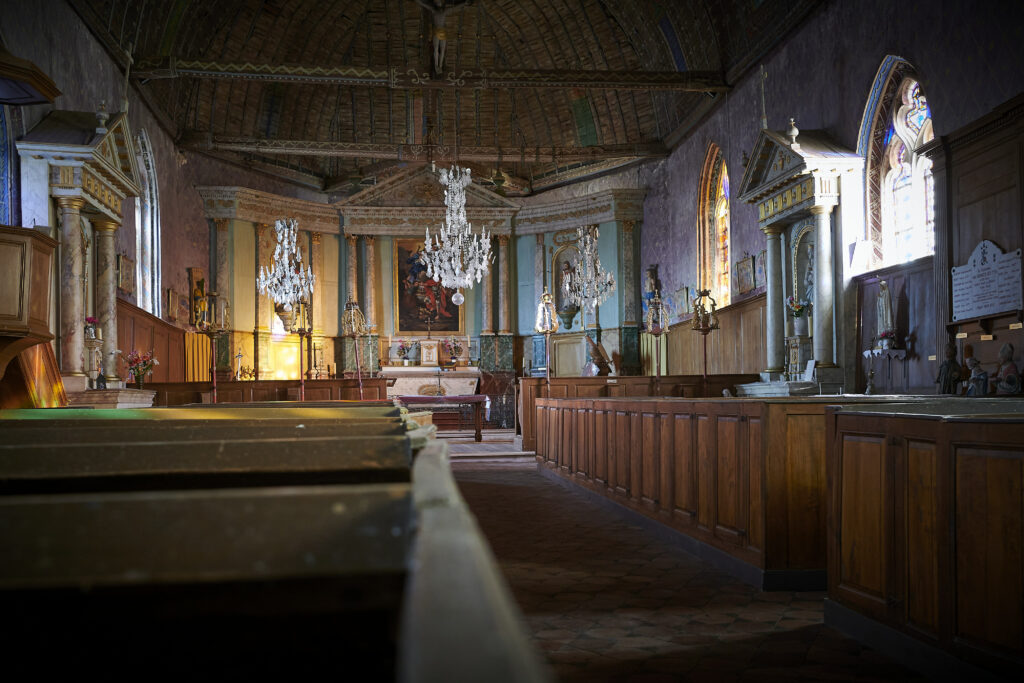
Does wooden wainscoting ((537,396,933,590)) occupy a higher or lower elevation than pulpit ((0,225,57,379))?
lower

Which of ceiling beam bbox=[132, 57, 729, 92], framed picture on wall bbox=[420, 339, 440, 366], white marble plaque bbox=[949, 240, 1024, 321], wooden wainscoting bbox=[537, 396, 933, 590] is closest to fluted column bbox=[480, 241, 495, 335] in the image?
framed picture on wall bbox=[420, 339, 440, 366]

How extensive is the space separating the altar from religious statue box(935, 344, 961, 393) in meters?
12.7

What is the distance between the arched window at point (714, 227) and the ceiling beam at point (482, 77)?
1.69 meters

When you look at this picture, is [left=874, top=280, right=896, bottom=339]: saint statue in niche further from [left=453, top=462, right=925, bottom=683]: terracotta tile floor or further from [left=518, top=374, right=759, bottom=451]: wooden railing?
[left=453, top=462, right=925, bottom=683]: terracotta tile floor

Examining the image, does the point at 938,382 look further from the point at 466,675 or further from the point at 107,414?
the point at 466,675

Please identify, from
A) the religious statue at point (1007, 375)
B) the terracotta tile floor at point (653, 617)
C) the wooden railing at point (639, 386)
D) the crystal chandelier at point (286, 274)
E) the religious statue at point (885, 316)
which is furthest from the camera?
the crystal chandelier at point (286, 274)

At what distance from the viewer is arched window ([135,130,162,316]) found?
14414 mm

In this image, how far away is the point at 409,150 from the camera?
1770cm

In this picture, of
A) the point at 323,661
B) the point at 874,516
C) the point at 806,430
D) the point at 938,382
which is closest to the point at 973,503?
the point at 874,516

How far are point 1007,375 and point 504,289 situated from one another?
14.7 m

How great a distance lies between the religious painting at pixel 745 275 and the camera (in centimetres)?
1352

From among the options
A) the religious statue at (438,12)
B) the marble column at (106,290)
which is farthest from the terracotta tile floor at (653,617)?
the religious statue at (438,12)

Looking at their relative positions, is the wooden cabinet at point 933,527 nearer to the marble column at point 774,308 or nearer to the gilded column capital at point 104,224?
the marble column at point 774,308

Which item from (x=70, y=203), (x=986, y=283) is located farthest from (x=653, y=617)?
(x=70, y=203)
